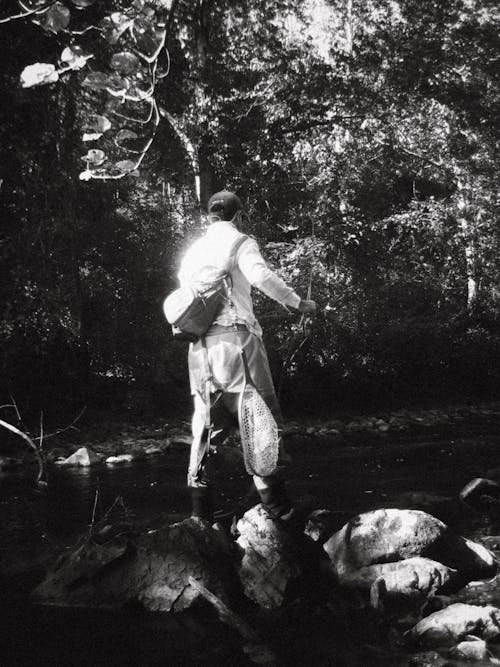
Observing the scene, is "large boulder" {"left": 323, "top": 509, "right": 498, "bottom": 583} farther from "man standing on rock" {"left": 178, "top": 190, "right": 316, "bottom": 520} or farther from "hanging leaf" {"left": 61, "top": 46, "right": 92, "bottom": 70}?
"hanging leaf" {"left": 61, "top": 46, "right": 92, "bottom": 70}

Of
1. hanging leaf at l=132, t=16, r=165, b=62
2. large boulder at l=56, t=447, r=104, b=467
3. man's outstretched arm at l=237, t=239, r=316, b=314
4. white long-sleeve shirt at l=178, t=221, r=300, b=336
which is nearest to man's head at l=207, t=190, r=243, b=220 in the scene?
white long-sleeve shirt at l=178, t=221, r=300, b=336

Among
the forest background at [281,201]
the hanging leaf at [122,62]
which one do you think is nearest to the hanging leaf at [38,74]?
the hanging leaf at [122,62]

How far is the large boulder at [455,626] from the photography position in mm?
3335

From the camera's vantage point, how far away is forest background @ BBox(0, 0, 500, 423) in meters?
11.8

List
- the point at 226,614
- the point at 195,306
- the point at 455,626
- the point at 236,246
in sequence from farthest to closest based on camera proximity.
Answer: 1. the point at 236,246
2. the point at 195,306
3. the point at 226,614
4. the point at 455,626

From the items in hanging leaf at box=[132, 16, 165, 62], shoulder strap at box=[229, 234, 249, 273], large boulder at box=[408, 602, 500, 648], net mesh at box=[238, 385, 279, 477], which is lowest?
large boulder at box=[408, 602, 500, 648]

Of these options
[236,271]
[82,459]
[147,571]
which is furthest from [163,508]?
[82,459]

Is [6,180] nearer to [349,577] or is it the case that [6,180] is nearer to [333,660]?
[349,577]

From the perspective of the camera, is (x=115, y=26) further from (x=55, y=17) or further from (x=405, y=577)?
(x=405, y=577)

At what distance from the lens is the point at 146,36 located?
2479 millimetres

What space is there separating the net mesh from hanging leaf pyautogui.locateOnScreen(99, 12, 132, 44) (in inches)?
105

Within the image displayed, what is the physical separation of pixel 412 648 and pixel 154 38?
119 inches

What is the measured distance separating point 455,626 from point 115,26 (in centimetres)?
311

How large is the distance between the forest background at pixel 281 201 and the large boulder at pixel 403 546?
6395mm
